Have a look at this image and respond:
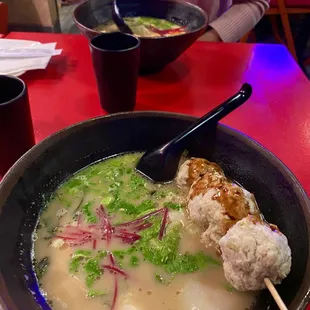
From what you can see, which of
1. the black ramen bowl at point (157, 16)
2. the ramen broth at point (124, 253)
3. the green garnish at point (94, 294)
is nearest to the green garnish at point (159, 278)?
the ramen broth at point (124, 253)

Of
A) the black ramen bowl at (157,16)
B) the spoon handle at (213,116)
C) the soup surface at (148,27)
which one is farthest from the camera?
the soup surface at (148,27)

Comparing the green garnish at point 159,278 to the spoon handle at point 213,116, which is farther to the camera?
the spoon handle at point 213,116

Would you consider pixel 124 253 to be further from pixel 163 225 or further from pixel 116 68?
pixel 116 68

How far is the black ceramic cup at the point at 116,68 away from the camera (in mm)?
1244

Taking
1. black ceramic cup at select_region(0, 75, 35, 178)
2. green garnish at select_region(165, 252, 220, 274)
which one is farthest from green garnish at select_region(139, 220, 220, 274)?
black ceramic cup at select_region(0, 75, 35, 178)

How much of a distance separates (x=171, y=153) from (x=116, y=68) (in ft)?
1.34

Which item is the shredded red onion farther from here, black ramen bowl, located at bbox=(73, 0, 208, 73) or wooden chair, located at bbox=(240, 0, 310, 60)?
wooden chair, located at bbox=(240, 0, 310, 60)

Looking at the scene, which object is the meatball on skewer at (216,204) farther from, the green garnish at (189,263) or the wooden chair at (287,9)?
the wooden chair at (287,9)

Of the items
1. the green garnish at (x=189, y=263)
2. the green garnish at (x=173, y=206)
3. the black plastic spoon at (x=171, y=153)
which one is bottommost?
the green garnish at (x=173, y=206)

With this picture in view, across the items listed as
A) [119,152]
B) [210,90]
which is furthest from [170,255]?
[210,90]

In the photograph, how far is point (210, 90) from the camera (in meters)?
1.59

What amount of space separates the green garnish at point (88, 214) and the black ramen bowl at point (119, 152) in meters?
0.10

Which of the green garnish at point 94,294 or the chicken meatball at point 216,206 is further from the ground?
the chicken meatball at point 216,206

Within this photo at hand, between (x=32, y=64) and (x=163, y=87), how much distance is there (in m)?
0.58
